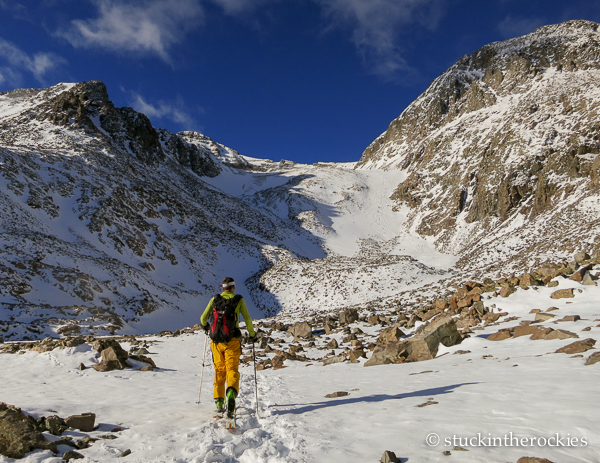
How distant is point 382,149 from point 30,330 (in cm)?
9976

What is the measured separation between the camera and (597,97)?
144 feet

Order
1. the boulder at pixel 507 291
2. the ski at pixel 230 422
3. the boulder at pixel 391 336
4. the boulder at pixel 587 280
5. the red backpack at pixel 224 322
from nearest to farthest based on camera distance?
the ski at pixel 230 422
the red backpack at pixel 224 322
the boulder at pixel 587 280
the boulder at pixel 391 336
the boulder at pixel 507 291

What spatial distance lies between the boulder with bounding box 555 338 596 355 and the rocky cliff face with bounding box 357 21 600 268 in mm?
20772

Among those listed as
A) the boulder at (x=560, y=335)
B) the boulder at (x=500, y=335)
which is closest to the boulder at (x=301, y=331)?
the boulder at (x=500, y=335)

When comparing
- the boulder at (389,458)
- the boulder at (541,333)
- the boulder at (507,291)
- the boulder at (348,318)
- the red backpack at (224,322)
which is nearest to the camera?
the boulder at (389,458)

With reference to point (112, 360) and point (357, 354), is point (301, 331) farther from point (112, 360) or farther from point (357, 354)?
point (112, 360)

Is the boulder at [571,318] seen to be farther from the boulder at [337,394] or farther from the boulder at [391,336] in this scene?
the boulder at [337,394]

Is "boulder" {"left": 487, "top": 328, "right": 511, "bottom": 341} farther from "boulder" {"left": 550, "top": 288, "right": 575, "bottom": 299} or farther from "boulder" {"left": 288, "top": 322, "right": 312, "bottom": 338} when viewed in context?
"boulder" {"left": 288, "top": 322, "right": 312, "bottom": 338}

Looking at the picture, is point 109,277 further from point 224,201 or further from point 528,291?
point 224,201

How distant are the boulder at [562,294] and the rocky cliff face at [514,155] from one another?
14453 millimetres

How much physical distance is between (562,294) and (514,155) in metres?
42.5

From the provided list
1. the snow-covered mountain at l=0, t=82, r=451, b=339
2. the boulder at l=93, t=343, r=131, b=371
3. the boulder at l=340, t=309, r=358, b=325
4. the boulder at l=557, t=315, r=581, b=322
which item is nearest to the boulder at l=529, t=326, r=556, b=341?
the boulder at l=557, t=315, r=581, b=322

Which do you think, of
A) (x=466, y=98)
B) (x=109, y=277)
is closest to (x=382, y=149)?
(x=466, y=98)

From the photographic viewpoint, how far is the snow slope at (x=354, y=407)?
3.99 m
